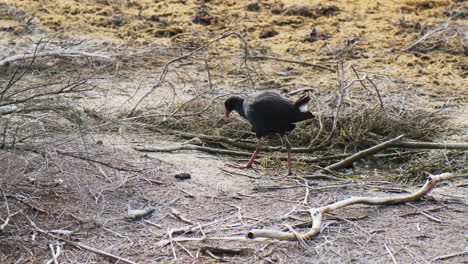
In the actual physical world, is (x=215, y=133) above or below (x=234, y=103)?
below

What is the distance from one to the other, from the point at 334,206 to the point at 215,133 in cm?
229

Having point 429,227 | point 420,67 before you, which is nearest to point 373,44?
point 420,67

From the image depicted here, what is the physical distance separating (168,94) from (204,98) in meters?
0.52

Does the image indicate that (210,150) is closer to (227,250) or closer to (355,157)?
(355,157)

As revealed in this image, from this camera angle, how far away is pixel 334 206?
553 centimetres

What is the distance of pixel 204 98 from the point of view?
27.1 ft

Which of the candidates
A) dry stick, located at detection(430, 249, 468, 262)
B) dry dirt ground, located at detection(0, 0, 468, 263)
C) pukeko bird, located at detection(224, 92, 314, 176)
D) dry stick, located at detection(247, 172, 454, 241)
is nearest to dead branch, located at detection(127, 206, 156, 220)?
dry dirt ground, located at detection(0, 0, 468, 263)

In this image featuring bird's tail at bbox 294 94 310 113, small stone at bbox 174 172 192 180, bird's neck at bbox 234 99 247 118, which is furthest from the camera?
bird's neck at bbox 234 99 247 118

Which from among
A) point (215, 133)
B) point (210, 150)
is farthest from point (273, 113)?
point (215, 133)

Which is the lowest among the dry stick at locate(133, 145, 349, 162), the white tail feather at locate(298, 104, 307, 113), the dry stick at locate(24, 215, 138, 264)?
the dry stick at locate(133, 145, 349, 162)

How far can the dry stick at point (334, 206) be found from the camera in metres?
5.00

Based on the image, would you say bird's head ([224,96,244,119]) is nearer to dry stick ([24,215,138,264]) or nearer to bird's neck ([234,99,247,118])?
bird's neck ([234,99,247,118])

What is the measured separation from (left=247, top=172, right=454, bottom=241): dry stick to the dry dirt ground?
60mm

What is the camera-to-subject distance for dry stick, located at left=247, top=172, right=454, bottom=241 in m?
5.00
